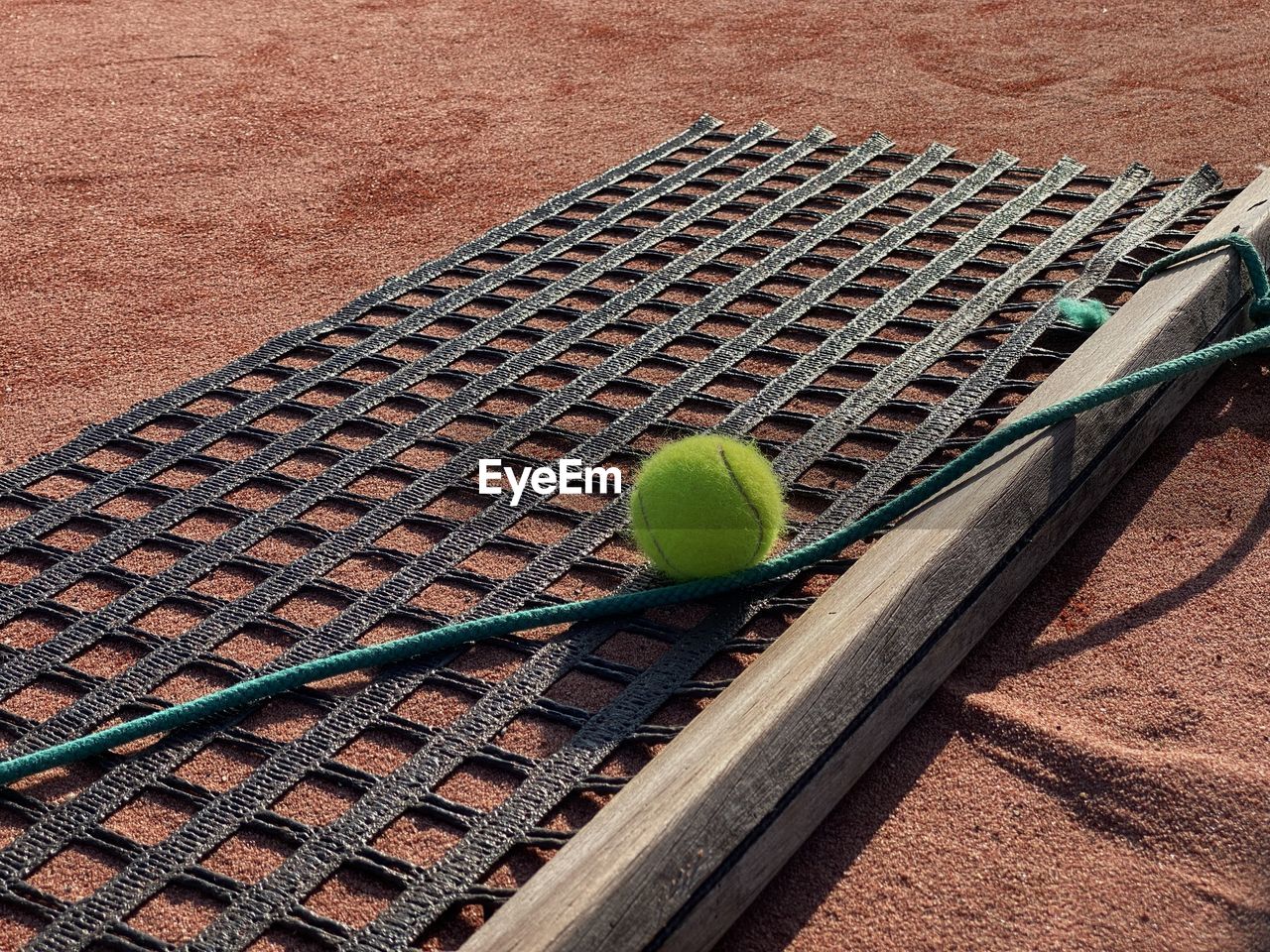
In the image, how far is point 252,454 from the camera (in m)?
2.25

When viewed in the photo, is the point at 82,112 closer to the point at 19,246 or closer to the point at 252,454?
the point at 19,246

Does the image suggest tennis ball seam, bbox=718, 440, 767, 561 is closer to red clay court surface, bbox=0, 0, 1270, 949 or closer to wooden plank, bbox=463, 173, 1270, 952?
wooden plank, bbox=463, 173, 1270, 952

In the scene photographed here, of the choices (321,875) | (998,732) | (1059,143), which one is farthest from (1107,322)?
(321,875)

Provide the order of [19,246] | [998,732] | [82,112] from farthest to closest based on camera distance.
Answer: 1. [82,112]
2. [19,246]
3. [998,732]

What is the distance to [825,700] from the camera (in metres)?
1.44

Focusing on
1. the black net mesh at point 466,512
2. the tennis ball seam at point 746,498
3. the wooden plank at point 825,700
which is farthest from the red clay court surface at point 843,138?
the tennis ball seam at point 746,498

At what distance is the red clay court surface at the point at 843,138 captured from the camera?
143 centimetres

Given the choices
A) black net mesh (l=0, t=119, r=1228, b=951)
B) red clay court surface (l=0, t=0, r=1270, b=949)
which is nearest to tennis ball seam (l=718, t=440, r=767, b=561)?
black net mesh (l=0, t=119, r=1228, b=951)

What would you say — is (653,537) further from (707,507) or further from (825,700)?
(825,700)

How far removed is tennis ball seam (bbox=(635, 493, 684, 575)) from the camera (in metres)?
1.74

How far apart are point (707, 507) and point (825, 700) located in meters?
0.34

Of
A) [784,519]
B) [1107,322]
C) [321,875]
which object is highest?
[1107,322]

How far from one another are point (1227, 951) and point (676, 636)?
29.8 inches

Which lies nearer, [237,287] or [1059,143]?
[237,287]
